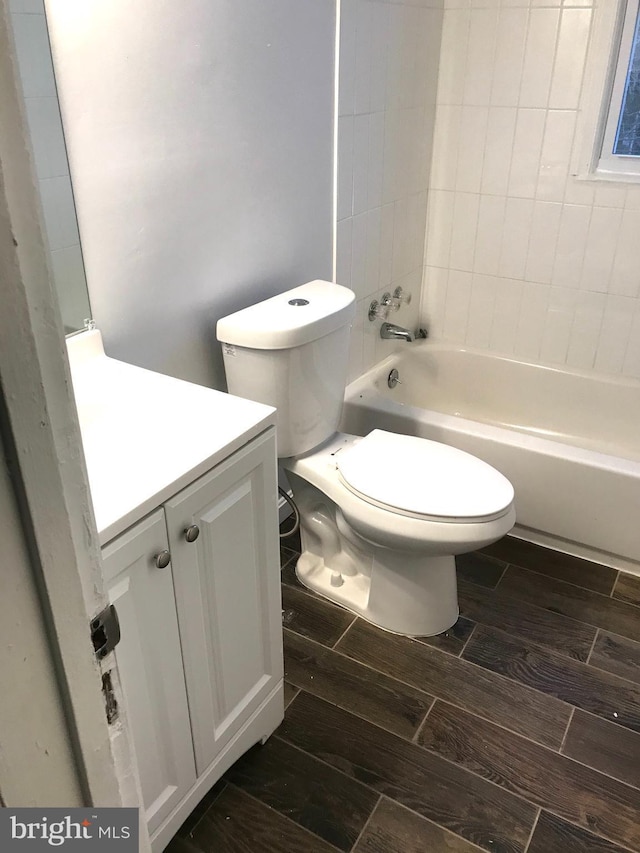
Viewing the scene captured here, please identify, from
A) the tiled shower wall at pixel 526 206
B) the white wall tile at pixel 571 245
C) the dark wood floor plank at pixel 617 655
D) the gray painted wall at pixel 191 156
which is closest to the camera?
the gray painted wall at pixel 191 156

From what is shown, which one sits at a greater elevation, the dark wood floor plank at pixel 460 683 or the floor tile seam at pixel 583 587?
Result: the floor tile seam at pixel 583 587

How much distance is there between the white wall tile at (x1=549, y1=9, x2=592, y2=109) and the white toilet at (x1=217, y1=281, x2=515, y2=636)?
3.61ft

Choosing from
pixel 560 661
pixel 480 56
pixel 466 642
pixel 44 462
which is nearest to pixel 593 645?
pixel 560 661

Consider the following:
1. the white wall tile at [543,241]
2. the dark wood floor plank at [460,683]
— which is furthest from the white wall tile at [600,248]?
the dark wood floor plank at [460,683]

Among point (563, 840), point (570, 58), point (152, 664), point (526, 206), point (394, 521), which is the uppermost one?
point (570, 58)

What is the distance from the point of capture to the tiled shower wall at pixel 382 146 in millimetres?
1972

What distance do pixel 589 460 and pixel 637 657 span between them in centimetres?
55

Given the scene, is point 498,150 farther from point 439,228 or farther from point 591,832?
point 591,832

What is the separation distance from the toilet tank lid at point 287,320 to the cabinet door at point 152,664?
0.64 m

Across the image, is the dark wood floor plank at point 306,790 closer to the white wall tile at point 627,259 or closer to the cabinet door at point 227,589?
the cabinet door at point 227,589

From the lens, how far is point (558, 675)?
178 centimetres

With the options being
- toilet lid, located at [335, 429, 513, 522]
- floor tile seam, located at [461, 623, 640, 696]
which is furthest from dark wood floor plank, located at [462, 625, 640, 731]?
toilet lid, located at [335, 429, 513, 522]

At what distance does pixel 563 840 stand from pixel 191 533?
993mm

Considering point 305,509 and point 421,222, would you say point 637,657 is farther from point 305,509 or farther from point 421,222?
point 421,222
